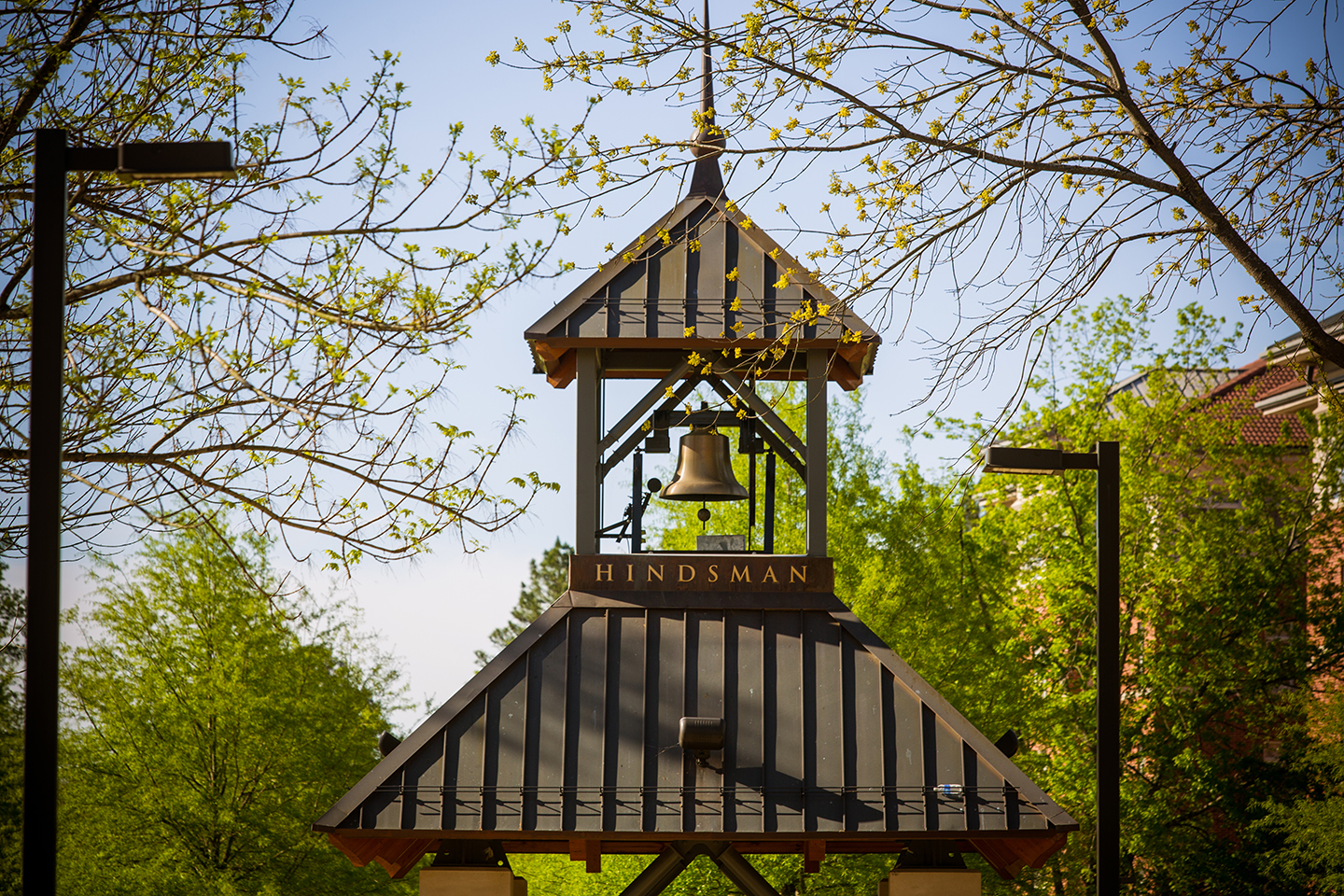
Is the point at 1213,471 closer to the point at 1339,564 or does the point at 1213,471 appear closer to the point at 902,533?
the point at 1339,564

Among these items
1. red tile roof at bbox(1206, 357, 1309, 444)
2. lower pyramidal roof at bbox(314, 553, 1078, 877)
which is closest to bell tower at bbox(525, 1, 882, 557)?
lower pyramidal roof at bbox(314, 553, 1078, 877)

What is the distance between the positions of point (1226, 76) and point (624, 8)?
157 inches

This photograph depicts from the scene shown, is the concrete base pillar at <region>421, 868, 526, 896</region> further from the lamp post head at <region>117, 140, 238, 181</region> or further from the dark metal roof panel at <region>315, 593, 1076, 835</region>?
the lamp post head at <region>117, 140, 238, 181</region>

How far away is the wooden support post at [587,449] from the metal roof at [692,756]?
0.74 meters

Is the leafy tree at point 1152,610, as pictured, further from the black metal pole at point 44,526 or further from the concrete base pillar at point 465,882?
the black metal pole at point 44,526

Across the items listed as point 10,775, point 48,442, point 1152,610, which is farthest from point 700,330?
point 1152,610

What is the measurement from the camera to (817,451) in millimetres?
8859

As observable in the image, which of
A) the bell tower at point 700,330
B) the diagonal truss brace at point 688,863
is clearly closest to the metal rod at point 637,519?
the bell tower at point 700,330

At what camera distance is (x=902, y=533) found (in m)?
24.1

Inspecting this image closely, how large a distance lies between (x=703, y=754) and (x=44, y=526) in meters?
3.94

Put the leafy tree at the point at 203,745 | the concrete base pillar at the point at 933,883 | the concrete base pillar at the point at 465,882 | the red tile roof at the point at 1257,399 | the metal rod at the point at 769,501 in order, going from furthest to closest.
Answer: the red tile roof at the point at 1257,399, the leafy tree at the point at 203,745, the metal rod at the point at 769,501, the concrete base pillar at the point at 933,883, the concrete base pillar at the point at 465,882

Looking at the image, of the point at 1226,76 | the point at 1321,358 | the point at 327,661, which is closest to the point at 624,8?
the point at 1226,76

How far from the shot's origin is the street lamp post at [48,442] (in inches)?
194

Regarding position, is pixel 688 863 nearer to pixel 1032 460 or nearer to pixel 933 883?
pixel 933 883
